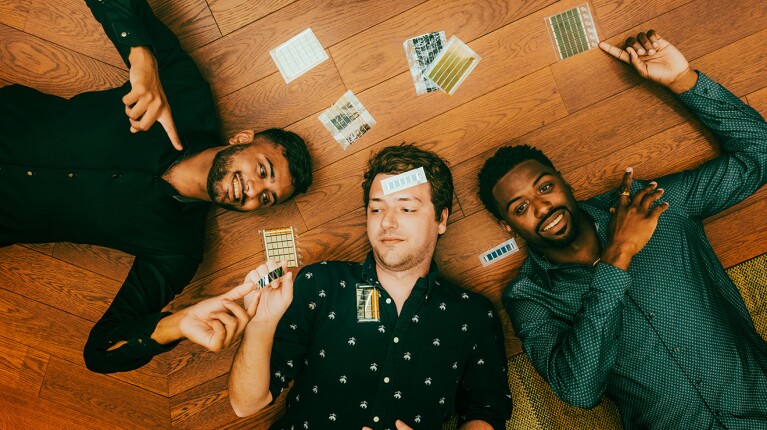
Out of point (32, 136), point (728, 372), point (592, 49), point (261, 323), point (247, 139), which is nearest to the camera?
point (261, 323)

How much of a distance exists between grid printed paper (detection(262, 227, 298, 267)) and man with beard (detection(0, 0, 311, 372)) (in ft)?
1.07

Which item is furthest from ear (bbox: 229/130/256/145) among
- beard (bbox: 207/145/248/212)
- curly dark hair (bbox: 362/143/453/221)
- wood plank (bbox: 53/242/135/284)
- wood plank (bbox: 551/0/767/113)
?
wood plank (bbox: 551/0/767/113)

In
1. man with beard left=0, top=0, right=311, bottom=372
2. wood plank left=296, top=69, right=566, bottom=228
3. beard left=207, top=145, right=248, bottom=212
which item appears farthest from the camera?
wood plank left=296, top=69, right=566, bottom=228

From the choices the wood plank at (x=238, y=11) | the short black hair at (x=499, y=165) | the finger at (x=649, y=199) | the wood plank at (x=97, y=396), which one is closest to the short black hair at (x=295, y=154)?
the wood plank at (x=238, y=11)

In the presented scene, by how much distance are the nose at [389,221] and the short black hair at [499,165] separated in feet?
2.13

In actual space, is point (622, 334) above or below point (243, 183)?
below

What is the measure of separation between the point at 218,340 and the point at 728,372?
2.42 metres

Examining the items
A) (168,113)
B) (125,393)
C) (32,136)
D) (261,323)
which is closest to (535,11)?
(168,113)

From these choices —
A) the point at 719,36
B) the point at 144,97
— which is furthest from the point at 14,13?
the point at 719,36

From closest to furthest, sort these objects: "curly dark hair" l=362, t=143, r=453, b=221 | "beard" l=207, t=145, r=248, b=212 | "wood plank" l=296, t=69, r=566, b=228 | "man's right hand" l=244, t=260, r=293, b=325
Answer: "man's right hand" l=244, t=260, r=293, b=325, "beard" l=207, t=145, r=248, b=212, "curly dark hair" l=362, t=143, r=453, b=221, "wood plank" l=296, t=69, r=566, b=228

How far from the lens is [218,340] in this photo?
5.81ft

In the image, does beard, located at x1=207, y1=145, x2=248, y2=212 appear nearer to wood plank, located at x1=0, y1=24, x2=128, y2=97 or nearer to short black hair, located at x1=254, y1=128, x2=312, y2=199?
short black hair, located at x1=254, y1=128, x2=312, y2=199

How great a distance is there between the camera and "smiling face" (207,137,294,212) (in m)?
2.43

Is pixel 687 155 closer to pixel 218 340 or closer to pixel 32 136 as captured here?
pixel 218 340
